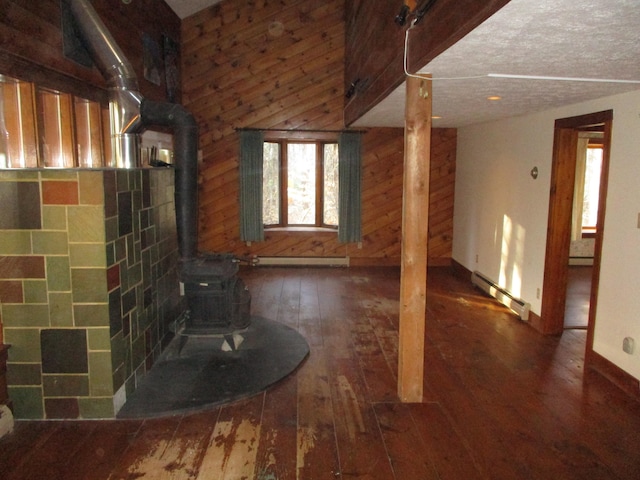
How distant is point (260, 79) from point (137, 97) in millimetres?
3365

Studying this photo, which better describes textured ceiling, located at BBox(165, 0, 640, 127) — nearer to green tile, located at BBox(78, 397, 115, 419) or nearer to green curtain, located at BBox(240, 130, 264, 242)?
green tile, located at BBox(78, 397, 115, 419)

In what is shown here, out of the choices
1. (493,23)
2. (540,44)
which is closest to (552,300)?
(540,44)

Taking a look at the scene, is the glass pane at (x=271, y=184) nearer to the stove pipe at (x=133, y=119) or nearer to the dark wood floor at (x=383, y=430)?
the stove pipe at (x=133, y=119)

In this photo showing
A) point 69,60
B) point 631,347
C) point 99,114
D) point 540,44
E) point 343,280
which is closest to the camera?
point 540,44

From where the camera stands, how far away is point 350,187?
736cm

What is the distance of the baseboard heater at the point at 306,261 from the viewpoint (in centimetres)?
760

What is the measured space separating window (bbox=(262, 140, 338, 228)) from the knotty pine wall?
0.34m

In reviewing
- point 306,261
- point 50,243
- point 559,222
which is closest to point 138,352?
point 50,243

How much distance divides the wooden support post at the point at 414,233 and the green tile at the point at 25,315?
88.2 inches

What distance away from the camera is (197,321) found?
13.2ft

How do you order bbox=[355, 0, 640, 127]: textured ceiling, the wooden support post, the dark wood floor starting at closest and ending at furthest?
bbox=[355, 0, 640, 127]: textured ceiling, the dark wood floor, the wooden support post

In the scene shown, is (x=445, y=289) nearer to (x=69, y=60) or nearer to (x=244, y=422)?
(x=244, y=422)

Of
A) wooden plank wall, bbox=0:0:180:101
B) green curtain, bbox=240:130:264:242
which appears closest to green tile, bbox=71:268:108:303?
wooden plank wall, bbox=0:0:180:101

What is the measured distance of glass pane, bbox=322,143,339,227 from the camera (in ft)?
25.0
